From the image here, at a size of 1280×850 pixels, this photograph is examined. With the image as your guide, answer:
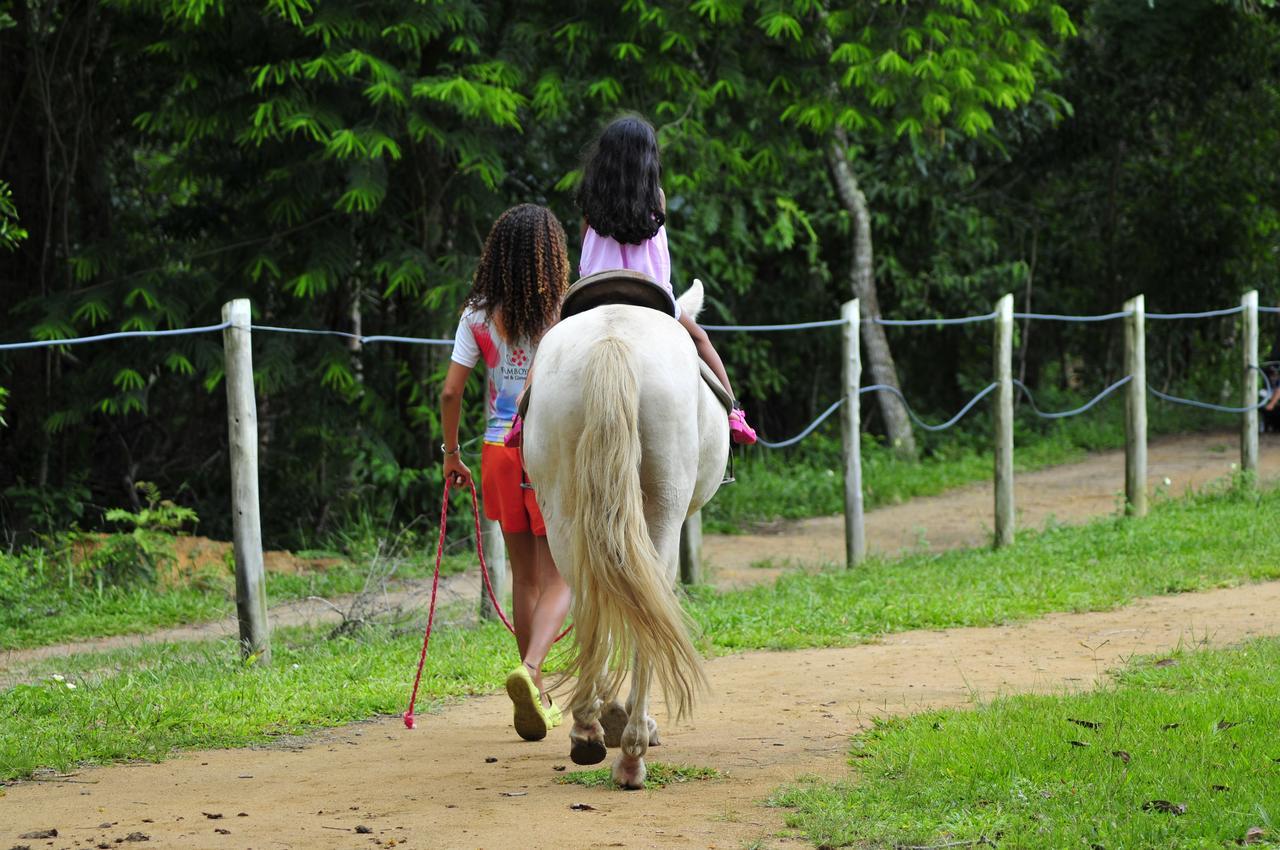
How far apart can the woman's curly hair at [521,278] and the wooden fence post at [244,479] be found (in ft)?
5.45

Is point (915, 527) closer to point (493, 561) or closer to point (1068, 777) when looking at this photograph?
point (493, 561)

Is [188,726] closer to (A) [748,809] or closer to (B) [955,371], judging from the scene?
(A) [748,809]

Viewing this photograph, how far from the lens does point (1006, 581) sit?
8055 mm

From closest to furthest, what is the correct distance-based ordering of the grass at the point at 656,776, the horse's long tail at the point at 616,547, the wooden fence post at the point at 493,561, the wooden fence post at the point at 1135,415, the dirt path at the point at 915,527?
1. the horse's long tail at the point at 616,547
2. the grass at the point at 656,776
3. the wooden fence post at the point at 493,561
4. the dirt path at the point at 915,527
5. the wooden fence post at the point at 1135,415

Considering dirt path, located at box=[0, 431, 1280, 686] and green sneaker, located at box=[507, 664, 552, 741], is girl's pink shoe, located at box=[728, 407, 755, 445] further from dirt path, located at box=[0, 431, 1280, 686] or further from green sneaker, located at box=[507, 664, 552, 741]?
dirt path, located at box=[0, 431, 1280, 686]

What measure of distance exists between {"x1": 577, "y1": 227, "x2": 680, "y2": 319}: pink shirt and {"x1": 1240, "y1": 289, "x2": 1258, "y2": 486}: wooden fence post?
844cm

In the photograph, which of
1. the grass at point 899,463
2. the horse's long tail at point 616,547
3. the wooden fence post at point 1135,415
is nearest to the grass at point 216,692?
the horse's long tail at point 616,547

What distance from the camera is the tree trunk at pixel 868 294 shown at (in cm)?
1470

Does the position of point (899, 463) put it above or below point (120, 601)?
above

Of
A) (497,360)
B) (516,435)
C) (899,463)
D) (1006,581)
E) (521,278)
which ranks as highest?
(521,278)

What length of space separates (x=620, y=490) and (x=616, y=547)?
16 centimetres

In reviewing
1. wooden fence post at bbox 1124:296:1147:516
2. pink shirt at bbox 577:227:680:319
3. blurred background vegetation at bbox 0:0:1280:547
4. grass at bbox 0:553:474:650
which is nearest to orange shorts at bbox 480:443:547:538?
pink shirt at bbox 577:227:680:319

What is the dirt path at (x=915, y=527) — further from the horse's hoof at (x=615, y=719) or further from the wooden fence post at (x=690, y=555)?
the horse's hoof at (x=615, y=719)

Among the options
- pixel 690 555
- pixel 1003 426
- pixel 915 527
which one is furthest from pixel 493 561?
pixel 915 527
